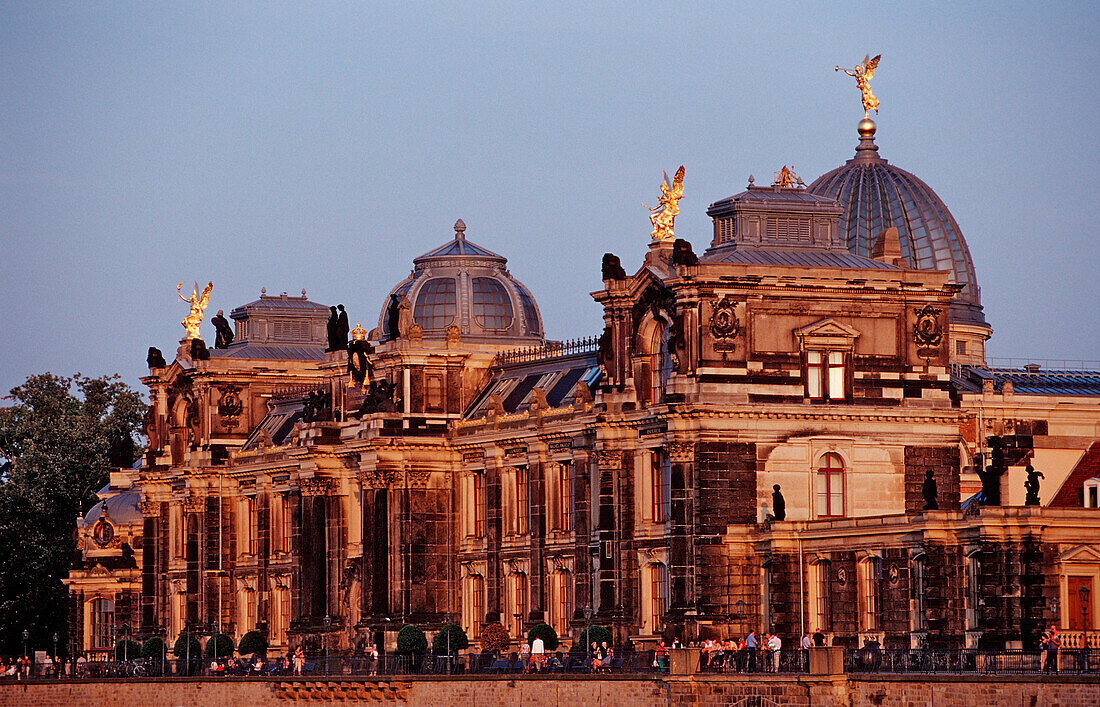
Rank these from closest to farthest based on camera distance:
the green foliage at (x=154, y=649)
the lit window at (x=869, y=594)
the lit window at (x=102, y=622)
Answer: the lit window at (x=869, y=594) → the green foliage at (x=154, y=649) → the lit window at (x=102, y=622)

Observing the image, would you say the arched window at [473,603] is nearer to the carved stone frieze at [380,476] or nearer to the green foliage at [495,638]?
the green foliage at [495,638]

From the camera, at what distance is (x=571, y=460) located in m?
110

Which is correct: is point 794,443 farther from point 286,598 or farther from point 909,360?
point 286,598

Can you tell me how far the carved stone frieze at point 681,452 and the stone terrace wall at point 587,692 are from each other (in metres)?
9.99

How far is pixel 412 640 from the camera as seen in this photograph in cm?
11231

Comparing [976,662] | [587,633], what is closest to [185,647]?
[587,633]

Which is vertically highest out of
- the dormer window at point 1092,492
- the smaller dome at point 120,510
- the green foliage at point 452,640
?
the smaller dome at point 120,510

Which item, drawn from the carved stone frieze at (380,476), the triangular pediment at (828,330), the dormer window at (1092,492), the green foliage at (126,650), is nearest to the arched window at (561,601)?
the carved stone frieze at (380,476)

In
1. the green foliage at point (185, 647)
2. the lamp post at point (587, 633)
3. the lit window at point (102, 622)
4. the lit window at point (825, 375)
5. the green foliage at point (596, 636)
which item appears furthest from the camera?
the lit window at point (102, 622)

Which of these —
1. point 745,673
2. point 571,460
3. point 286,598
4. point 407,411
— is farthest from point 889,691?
point 286,598

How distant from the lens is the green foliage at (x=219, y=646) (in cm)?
13175

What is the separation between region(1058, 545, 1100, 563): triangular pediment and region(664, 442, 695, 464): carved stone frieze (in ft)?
54.7

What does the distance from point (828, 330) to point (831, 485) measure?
Result: 5793 millimetres

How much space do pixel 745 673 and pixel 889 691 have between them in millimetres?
7371
